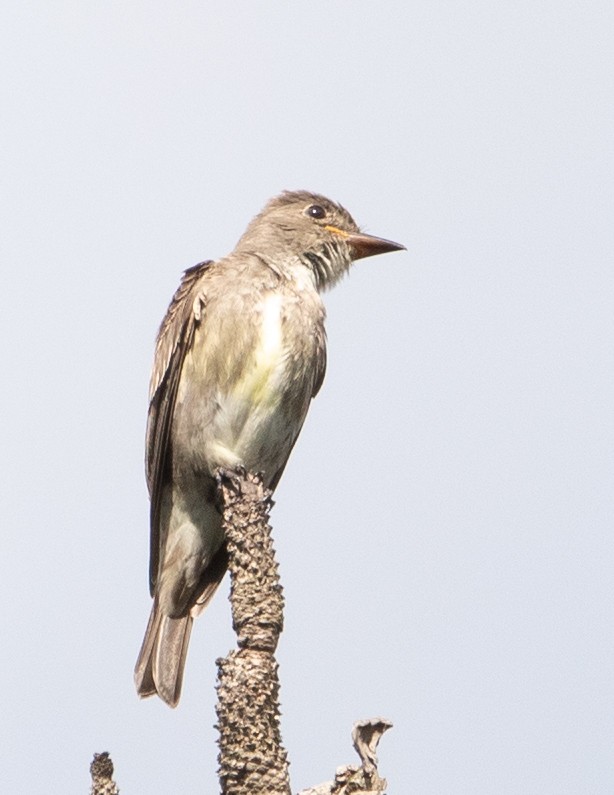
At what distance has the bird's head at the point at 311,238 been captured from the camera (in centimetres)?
813

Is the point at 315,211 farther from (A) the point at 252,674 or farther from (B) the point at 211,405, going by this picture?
(A) the point at 252,674

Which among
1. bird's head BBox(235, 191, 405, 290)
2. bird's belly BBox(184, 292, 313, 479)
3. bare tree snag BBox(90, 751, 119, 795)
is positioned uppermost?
bird's head BBox(235, 191, 405, 290)

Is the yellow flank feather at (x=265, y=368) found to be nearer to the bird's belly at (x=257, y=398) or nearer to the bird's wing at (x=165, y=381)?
the bird's belly at (x=257, y=398)

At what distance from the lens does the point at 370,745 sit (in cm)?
408

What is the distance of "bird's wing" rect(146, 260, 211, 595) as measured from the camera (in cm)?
753

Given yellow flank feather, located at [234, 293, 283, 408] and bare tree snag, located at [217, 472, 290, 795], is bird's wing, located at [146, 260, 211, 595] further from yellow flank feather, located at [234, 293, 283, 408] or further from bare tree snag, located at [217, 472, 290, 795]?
bare tree snag, located at [217, 472, 290, 795]

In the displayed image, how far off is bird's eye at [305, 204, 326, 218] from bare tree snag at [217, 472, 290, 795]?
358 centimetres

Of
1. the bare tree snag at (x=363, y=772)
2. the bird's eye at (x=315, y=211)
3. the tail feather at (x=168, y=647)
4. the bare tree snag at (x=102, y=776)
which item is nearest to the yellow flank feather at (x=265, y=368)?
the tail feather at (x=168, y=647)

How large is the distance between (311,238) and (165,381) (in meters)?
1.34

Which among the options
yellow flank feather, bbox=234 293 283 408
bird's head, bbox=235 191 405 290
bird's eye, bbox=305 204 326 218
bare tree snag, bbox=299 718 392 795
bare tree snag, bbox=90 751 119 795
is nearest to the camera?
bare tree snag, bbox=90 751 119 795

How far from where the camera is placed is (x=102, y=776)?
3.79 metres

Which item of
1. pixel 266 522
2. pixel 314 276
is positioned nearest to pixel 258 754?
pixel 266 522

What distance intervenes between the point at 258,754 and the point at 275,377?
10.9 ft

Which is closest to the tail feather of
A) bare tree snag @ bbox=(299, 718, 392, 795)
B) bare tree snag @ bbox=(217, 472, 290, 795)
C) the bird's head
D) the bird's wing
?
the bird's wing
